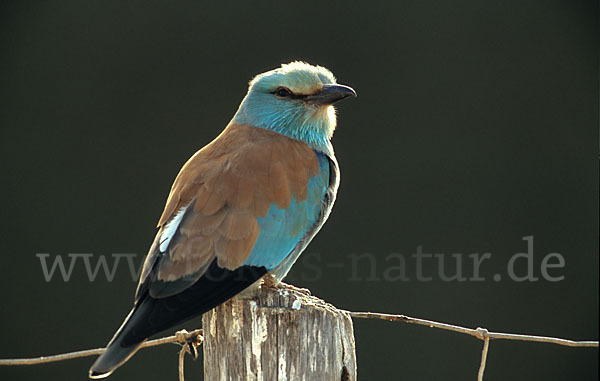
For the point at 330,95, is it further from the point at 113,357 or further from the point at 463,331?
the point at 113,357

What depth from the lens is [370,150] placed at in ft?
13.6

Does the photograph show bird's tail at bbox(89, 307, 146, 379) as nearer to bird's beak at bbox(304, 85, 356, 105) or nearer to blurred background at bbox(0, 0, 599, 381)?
bird's beak at bbox(304, 85, 356, 105)

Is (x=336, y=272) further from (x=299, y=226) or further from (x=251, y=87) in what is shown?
(x=299, y=226)

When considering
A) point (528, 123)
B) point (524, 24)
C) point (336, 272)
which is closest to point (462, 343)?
point (336, 272)

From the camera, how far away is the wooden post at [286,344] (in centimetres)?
186

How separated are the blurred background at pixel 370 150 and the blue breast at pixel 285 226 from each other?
1.41 metres

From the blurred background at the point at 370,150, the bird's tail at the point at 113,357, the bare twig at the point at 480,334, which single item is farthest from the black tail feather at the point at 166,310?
the blurred background at the point at 370,150

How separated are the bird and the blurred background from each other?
1.31 meters

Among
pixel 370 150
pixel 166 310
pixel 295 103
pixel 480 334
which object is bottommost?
pixel 480 334

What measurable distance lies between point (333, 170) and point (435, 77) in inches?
67.4

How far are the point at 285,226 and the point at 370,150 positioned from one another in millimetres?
1842

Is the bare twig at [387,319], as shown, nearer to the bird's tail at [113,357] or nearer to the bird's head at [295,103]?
the bird's tail at [113,357]

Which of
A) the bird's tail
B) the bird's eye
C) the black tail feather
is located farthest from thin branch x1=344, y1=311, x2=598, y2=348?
the bird's eye

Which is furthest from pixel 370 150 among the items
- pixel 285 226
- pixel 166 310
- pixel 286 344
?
pixel 286 344
